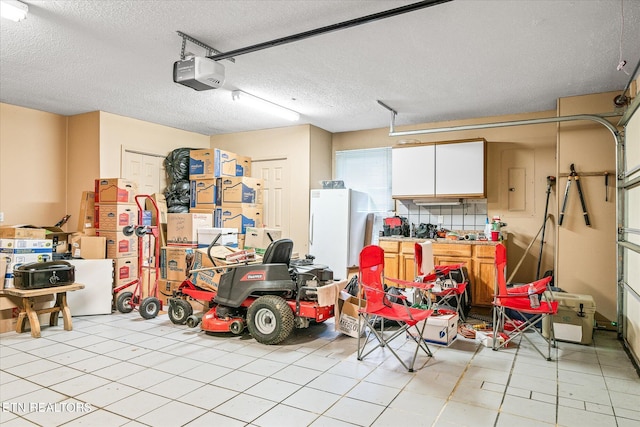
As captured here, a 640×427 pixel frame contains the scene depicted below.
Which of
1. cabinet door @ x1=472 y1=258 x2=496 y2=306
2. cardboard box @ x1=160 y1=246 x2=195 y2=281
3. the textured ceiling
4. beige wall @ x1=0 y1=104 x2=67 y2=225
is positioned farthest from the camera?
beige wall @ x1=0 y1=104 x2=67 y2=225

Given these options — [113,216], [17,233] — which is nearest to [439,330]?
[113,216]

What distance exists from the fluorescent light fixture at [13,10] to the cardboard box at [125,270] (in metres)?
3.46

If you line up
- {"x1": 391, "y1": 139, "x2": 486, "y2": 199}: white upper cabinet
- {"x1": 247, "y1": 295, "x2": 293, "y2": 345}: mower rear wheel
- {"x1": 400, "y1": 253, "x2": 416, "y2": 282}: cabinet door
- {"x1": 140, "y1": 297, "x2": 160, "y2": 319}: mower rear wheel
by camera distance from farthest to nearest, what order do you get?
{"x1": 400, "y1": 253, "x2": 416, "y2": 282}: cabinet door
{"x1": 391, "y1": 139, "x2": 486, "y2": 199}: white upper cabinet
{"x1": 140, "y1": 297, "x2": 160, "y2": 319}: mower rear wheel
{"x1": 247, "y1": 295, "x2": 293, "y2": 345}: mower rear wheel

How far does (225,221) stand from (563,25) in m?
5.19

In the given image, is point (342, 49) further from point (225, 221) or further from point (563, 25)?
point (225, 221)

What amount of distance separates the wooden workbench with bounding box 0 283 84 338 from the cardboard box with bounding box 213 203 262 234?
2353 mm

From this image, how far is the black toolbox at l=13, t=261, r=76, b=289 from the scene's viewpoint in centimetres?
436

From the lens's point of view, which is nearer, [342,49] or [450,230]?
[342,49]

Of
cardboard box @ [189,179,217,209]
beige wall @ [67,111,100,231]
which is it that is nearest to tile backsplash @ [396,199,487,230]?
cardboard box @ [189,179,217,209]

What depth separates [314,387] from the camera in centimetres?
308

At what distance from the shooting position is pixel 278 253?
4.50 m

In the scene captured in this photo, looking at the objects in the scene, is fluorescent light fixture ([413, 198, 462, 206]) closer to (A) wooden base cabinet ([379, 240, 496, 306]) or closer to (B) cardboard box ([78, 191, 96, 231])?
(A) wooden base cabinet ([379, 240, 496, 306])

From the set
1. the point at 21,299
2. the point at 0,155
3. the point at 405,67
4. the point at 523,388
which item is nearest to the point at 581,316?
the point at 523,388

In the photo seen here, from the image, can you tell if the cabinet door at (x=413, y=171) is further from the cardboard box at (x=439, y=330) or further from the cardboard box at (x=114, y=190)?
the cardboard box at (x=114, y=190)
